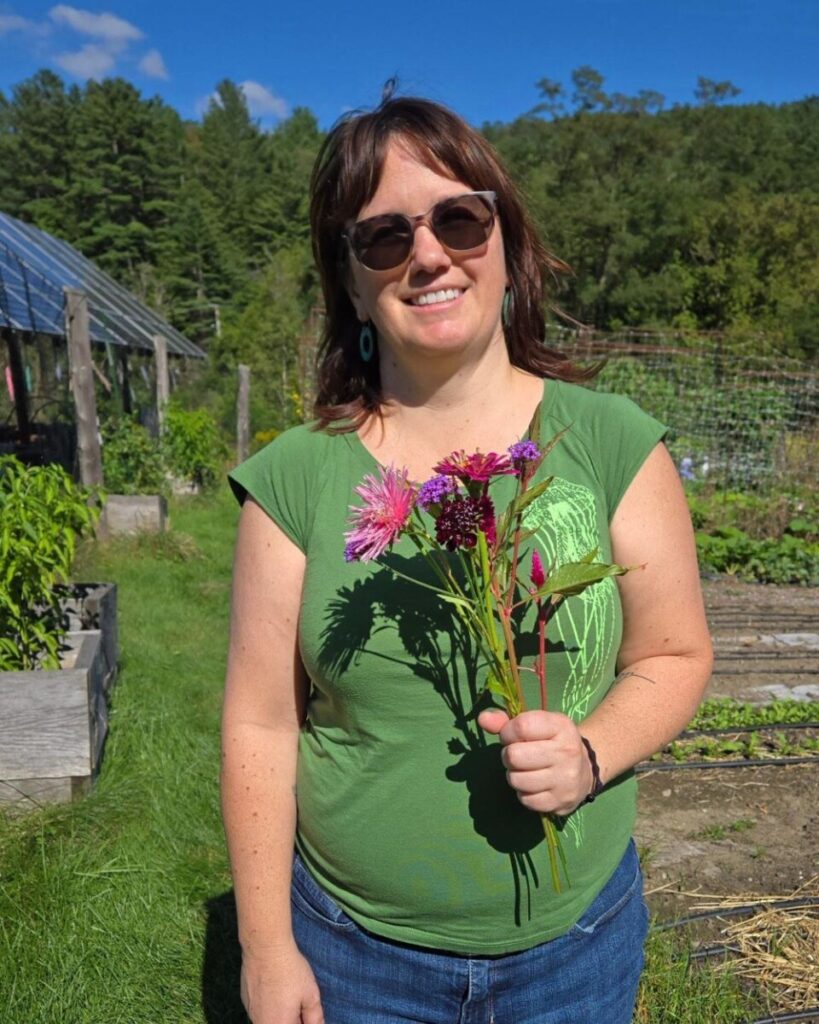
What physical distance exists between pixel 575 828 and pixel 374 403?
715mm

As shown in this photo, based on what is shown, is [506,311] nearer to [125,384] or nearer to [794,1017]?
[794,1017]

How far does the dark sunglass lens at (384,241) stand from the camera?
4.43ft

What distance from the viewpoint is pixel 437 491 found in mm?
1020

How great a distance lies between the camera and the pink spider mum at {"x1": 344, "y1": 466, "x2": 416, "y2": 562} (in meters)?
1.04

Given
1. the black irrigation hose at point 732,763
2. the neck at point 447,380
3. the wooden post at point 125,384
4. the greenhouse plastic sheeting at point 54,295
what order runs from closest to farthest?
1. the neck at point 447,380
2. the black irrigation hose at point 732,763
3. the greenhouse plastic sheeting at point 54,295
4. the wooden post at point 125,384

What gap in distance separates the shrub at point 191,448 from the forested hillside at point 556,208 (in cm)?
1459

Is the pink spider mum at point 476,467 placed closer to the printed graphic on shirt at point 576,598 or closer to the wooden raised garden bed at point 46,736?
the printed graphic on shirt at point 576,598

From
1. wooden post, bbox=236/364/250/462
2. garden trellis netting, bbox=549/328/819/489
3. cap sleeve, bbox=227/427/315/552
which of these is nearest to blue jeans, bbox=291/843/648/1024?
cap sleeve, bbox=227/427/315/552

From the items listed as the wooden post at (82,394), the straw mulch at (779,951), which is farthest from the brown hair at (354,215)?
the wooden post at (82,394)

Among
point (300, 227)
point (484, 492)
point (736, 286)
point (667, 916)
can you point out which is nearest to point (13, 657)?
point (667, 916)

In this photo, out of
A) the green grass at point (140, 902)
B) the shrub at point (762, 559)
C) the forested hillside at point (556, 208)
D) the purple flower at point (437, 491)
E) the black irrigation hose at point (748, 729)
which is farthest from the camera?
the forested hillside at point (556, 208)

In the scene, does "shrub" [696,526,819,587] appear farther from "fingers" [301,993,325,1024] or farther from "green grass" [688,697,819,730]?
"fingers" [301,993,325,1024]

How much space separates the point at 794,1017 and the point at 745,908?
50 cm

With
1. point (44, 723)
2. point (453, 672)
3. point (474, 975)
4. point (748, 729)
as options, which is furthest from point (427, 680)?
point (748, 729)
